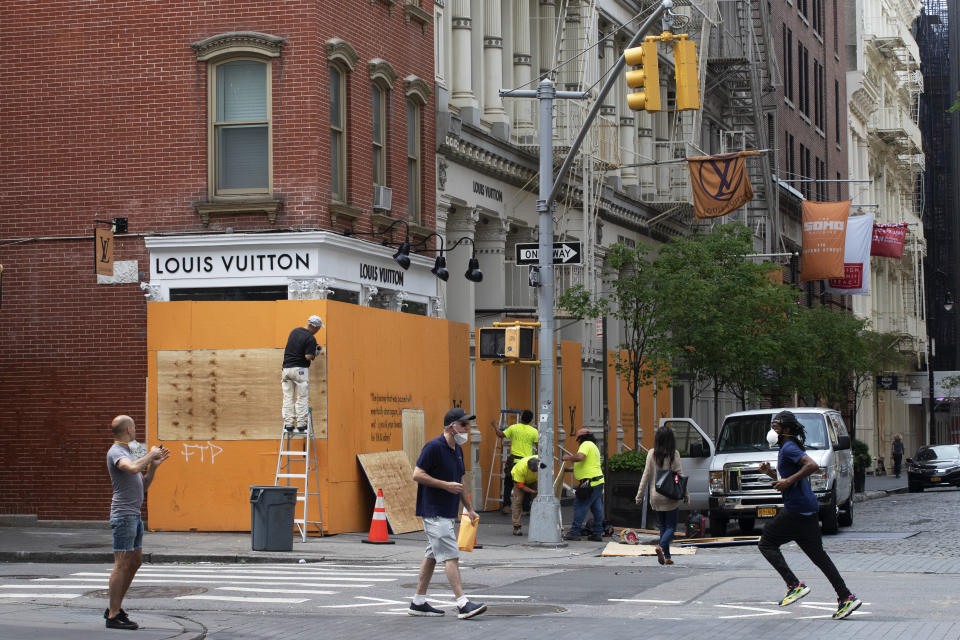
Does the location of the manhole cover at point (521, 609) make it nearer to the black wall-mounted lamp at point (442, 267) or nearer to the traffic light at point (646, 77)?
the traffic light at point (646, 77)

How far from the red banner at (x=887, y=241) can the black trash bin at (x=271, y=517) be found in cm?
3772

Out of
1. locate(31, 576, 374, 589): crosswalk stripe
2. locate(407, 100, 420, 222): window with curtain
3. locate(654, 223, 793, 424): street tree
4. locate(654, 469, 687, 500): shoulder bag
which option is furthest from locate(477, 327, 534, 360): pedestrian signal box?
locate(31, 576, 374, 589): crosswalk stripe

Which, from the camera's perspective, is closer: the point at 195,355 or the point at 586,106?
the point at 195,355

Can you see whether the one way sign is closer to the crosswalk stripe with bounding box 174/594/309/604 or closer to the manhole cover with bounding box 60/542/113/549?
the manhole cover with bounding box 60/542/113/549

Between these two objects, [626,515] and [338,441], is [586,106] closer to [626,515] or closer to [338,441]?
[626,515]

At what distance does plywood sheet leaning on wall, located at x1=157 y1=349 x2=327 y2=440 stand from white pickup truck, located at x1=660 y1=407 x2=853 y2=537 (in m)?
6.68

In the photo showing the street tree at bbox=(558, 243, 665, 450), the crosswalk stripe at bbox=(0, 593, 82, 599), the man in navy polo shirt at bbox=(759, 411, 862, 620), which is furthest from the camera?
the street tree at bbox=(558, 243, 665, 450)

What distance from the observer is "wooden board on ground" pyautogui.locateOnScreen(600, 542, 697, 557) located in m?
19.4

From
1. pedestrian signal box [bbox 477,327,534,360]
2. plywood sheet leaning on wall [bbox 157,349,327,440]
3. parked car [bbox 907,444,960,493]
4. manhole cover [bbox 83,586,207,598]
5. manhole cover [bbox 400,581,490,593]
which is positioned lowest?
parked car [bbox 907,444,960,493]

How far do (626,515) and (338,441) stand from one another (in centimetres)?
555

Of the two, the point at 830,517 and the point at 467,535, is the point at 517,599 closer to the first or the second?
the point at 467,535

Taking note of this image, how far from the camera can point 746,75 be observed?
44.1m

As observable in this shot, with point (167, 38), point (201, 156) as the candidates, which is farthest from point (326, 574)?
point (167, 38)

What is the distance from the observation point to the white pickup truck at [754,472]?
23.0m
